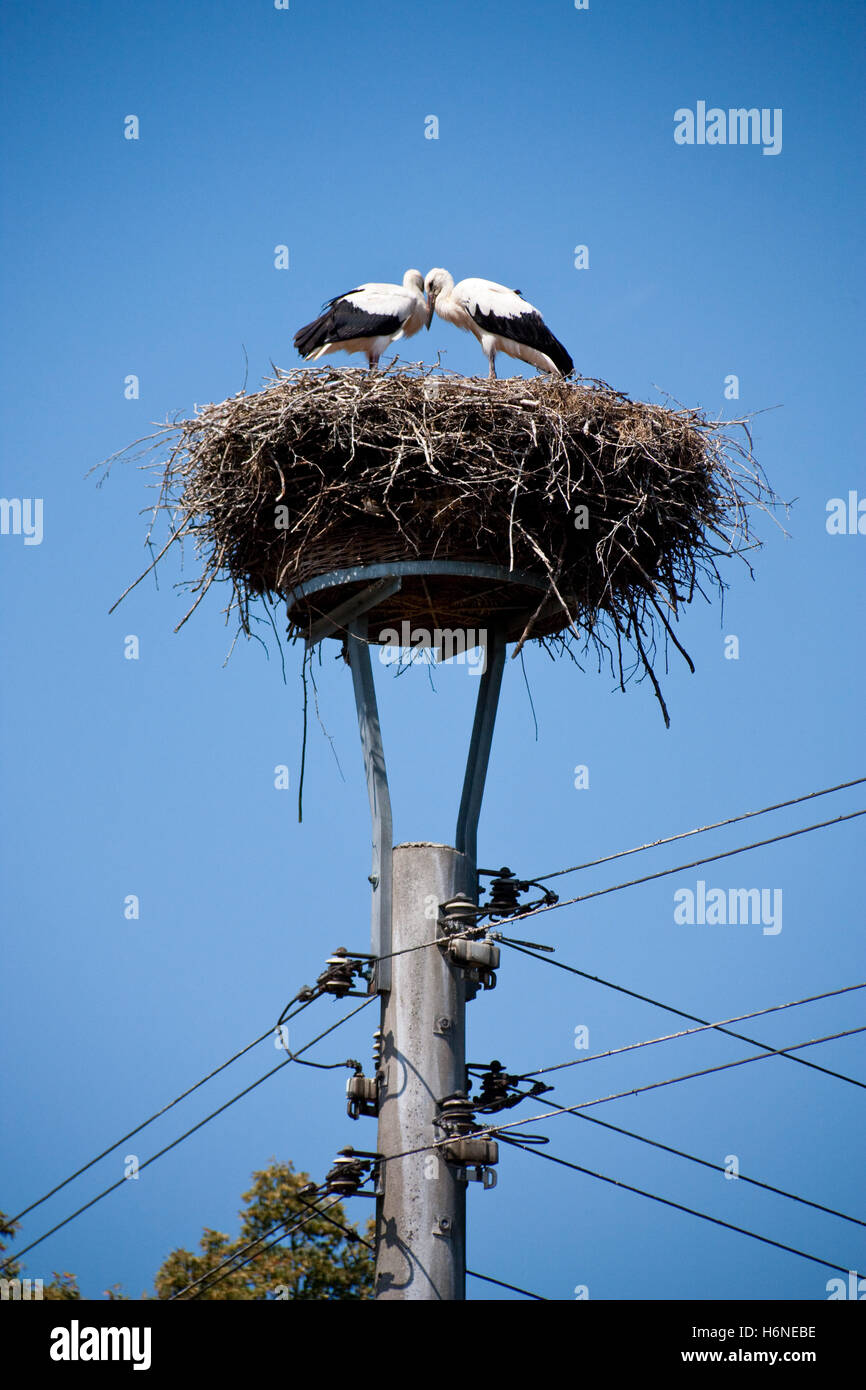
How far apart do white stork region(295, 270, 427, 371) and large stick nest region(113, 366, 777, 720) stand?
2455 millimetres

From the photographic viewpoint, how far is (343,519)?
32.4ft

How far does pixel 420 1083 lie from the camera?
29.2 ft

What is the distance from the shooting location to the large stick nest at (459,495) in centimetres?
979

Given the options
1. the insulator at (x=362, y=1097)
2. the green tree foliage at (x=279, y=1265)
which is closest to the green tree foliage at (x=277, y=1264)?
the green tree foliage at (x=279, y=1265)

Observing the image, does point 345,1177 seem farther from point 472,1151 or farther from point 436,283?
point 436,283

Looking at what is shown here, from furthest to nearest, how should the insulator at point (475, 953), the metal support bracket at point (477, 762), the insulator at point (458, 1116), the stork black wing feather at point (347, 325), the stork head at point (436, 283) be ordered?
the stork head at point (436, 283) → the stork black wing feather at point (347, 325) → the metal support bracket at point (477, 762) → the insulator at point (475, 953) → the insulator at point (458, 1116)

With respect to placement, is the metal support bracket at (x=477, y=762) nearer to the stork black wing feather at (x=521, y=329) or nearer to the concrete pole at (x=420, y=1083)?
the concrete pole at (x=420, y=1083)

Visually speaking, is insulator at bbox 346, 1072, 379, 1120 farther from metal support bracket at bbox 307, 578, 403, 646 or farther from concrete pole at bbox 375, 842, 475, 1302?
metal support bracket at bbox 307, 578, 403, 646

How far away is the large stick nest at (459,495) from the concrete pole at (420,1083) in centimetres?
147

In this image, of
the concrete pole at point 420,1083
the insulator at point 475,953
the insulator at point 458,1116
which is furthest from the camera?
the insulator at point 475,953

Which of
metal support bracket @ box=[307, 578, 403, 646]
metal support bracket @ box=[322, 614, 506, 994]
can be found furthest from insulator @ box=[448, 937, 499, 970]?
metal support bracket @ box=[307, 578, 403, 646]

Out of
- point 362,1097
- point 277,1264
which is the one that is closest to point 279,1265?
point 277,1264

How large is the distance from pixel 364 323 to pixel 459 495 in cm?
359
